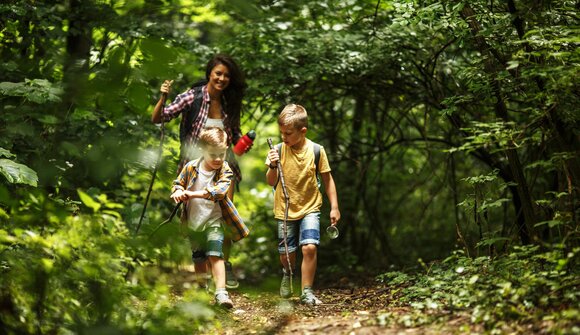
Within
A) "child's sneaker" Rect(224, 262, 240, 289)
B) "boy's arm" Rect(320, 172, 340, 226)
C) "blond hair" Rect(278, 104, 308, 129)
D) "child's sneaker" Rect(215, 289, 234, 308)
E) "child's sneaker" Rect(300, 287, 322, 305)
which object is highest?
"blond hair" Rect(278, 104, 308, 129)

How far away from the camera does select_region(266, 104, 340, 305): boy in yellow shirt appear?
200 inches

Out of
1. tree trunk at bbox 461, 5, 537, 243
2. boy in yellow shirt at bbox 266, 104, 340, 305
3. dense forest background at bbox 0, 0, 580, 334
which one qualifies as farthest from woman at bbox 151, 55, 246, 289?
tree trunk at bbox 461, 5, 537, 243

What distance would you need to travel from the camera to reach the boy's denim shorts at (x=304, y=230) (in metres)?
5.08

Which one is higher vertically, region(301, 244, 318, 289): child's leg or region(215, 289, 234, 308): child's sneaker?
region(301, 244, 318, 289): child's leg

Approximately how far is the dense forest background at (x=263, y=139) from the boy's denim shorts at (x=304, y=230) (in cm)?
87

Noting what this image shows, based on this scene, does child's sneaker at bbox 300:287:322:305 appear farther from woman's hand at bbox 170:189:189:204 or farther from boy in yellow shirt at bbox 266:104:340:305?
woman's hand at bbox 170:189:189:204

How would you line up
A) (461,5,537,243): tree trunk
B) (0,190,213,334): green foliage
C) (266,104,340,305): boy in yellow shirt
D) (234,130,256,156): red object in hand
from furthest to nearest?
(234,130,256,156): red object in hand < (266,104,340,305): boy in yellow shirt < (461,5,537,243): tree trunk < (0,190,213,334): green foliage

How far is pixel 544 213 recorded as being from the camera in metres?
5.04

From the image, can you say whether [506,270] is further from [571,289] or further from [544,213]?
[544,213]

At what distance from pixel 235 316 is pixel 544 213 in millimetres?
2470

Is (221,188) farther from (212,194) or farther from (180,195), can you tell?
(180,195)

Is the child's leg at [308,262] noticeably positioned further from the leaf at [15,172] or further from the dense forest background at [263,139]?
the leaf at [15,172]

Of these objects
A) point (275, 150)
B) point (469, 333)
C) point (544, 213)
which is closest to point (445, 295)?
point (469, 333)

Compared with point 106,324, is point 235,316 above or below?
below
